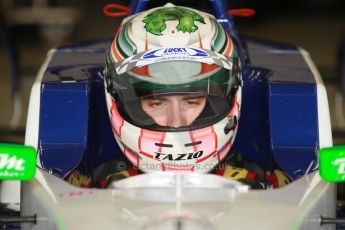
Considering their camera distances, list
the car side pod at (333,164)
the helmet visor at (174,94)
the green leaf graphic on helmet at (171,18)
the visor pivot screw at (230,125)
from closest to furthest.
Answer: the car side pod at (333,164) < the helmet visor at (174,94) < the visor pivot screw at (230,125) < the green leaf graphic on helmet at (171,18)

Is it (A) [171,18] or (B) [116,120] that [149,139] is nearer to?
(B) [116,120]

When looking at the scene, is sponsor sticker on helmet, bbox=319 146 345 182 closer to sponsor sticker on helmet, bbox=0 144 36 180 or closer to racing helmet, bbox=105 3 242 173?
racing helmet, bbox=105 3 242 173

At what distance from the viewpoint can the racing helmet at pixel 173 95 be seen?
371 cm

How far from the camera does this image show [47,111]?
13.5 ft

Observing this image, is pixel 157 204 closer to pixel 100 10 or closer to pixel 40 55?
pixel 40 55

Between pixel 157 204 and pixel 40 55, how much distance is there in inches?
174

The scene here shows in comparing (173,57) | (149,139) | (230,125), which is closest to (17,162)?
(149,139)

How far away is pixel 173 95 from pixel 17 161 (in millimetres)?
682

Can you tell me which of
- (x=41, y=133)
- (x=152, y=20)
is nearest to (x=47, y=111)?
(x=41, y=133)

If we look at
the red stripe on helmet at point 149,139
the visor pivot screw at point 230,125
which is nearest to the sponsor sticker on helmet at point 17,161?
the red stripe on helmet at point 149,139

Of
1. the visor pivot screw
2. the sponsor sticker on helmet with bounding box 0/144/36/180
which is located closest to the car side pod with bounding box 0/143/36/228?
the sponsor sticker on helmet with bounding box 0/144/36/180

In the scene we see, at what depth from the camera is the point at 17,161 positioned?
3248 mm

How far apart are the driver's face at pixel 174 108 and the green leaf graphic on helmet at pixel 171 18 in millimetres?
298

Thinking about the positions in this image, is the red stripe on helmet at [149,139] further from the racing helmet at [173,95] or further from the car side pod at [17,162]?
the car side pod at [17,162]
